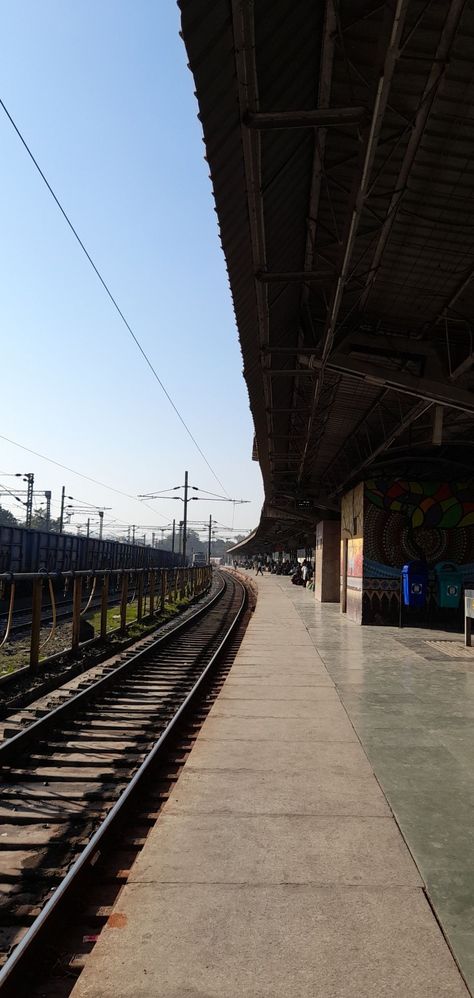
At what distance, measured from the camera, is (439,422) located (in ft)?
39.3

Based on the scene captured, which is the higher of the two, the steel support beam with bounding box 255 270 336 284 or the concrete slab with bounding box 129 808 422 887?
the steel support beam with bounding box 255 270 336 284

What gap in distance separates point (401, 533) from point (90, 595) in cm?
887

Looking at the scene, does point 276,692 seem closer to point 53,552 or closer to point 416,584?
point 416,584

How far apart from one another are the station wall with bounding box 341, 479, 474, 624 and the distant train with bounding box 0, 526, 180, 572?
12.7 metres

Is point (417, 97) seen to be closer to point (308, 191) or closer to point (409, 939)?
point (308, 191)

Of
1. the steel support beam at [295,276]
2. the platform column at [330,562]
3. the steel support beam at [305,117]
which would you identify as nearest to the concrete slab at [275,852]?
the steel support beam at [305,117]

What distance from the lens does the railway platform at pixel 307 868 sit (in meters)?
2.93

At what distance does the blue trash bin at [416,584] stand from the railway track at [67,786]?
7934 mm

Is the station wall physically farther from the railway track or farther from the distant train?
the distant train

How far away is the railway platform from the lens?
9.62 ft

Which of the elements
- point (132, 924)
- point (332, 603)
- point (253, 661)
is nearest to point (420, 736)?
point (132, 924)

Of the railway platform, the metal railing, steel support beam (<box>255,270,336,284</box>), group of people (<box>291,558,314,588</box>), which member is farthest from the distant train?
steel support beam (<box>255,270,336,284</box>)

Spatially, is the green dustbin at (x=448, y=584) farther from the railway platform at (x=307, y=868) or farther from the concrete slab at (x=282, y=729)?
the concrete slab at (x=282, y=729)

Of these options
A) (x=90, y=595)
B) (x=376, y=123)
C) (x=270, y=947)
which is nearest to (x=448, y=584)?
(x=90, y=595)
